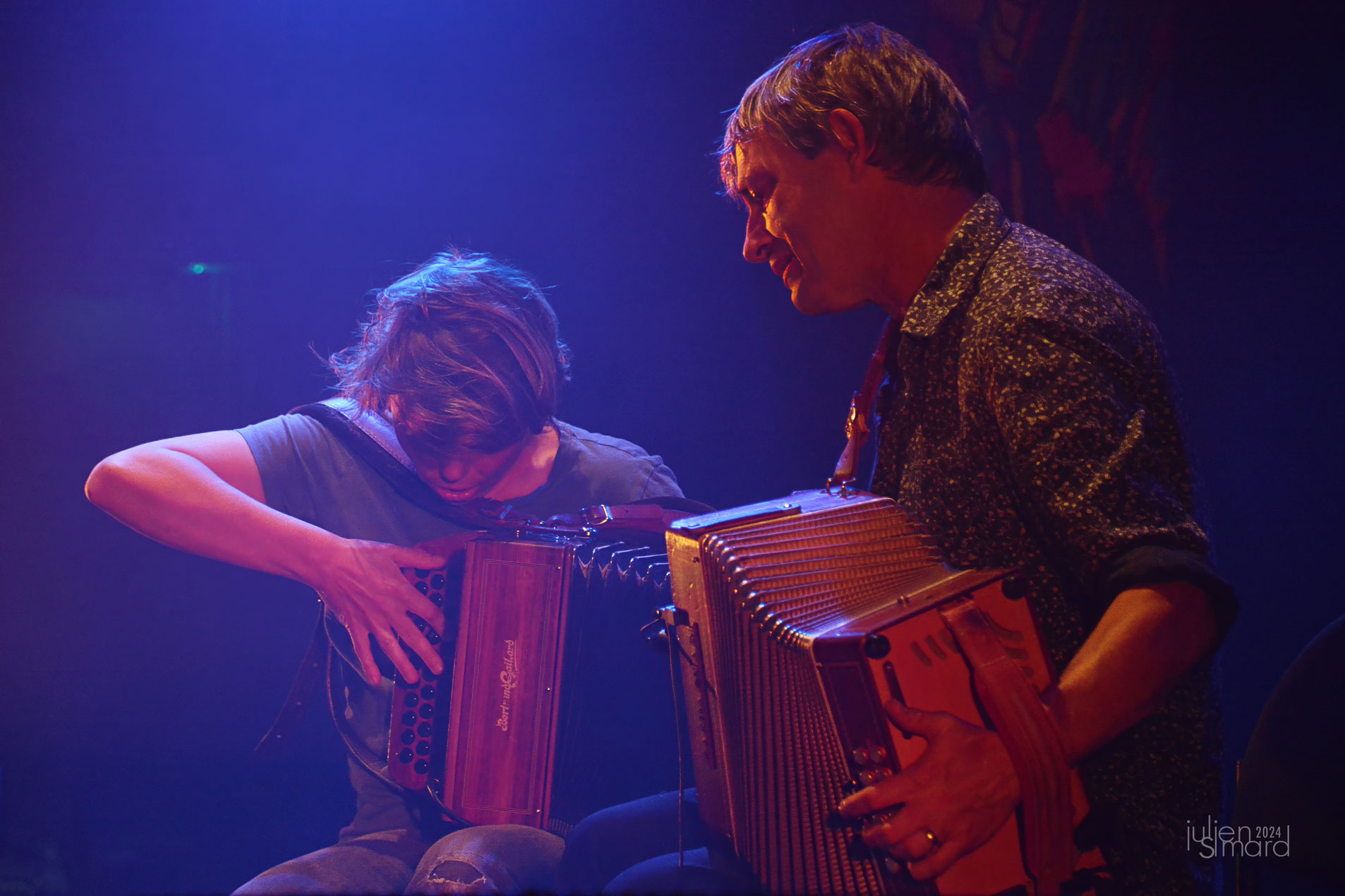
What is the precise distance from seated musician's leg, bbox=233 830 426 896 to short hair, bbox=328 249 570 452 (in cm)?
104

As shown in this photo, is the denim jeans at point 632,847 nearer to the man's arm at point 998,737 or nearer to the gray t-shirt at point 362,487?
the man's arm at point 998,737

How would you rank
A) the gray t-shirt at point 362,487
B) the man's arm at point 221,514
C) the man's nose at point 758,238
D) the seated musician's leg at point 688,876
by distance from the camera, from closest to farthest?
1. the seated musician's leg at point 688,876
2. the man's nose at point 758,238
3. the man's arm at point 221,514
4. the gray t-shirt at point 362,487

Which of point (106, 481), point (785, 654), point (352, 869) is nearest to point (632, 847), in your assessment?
point (352, 869)

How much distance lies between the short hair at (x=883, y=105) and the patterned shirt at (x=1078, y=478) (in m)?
0.19

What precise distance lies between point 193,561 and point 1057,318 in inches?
117

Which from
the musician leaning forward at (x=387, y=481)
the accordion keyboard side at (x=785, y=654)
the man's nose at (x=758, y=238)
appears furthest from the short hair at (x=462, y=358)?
the accordion keyboard side at (x=785, y=654)

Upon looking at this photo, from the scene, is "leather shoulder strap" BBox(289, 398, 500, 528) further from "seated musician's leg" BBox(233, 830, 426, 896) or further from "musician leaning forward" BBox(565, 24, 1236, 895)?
"musician leaning forward" BBox(565, 24, 1236, 895)

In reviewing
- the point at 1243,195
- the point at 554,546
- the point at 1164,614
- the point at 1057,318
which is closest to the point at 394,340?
the point at 554,546

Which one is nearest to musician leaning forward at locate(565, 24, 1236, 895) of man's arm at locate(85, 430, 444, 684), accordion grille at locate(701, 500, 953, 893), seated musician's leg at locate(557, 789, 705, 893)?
accordion grille at locate(701, 500, 953, 893)

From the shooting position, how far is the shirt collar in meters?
1.04

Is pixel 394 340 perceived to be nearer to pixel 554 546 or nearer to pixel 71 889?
pixel 554 546

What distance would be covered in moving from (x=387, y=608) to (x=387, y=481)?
60cm

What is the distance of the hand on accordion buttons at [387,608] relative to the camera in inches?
73.8

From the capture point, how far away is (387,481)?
239 cm
